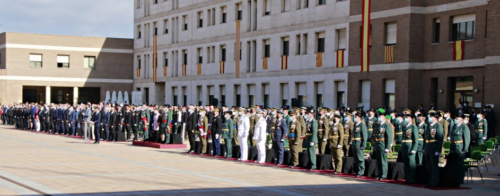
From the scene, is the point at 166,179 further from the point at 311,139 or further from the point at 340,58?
the point at 340,58

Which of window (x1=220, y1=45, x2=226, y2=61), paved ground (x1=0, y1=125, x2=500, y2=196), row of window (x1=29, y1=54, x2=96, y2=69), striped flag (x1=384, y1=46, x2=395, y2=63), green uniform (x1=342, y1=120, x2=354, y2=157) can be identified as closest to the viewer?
paved ground (x1=0, y1=125, x2=500, y2=196)

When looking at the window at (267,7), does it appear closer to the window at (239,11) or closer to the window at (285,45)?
the window at (285,45)

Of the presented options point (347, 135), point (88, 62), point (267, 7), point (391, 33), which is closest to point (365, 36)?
point (391, 33)

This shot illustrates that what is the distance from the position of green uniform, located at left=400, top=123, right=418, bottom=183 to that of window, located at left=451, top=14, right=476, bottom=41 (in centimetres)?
1789

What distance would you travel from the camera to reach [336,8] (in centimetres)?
4166

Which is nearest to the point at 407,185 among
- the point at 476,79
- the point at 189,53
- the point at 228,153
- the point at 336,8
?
the point at 228,153

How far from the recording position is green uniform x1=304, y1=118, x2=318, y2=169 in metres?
21.1

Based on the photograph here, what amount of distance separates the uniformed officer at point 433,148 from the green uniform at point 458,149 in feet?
1.06

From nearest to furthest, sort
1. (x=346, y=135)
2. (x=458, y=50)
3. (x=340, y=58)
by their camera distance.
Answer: (x=346, y=135)
(x=458, y=50)
(x=340, y=58)

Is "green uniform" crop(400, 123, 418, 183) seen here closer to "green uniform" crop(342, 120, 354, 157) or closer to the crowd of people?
the crowd of people

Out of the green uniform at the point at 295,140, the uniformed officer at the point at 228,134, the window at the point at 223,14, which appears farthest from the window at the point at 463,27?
the window at the point at 223,14

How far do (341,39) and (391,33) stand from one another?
4609mm

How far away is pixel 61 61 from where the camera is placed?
68.8 meters

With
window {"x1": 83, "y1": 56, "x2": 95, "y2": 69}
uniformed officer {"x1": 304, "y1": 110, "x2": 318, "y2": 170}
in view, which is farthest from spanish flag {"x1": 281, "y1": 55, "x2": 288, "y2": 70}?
window {"x1": 83, "y1": 56, "x2": 95, "y2": 69}
